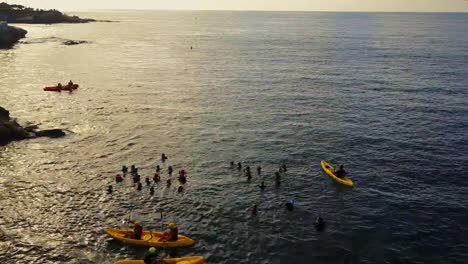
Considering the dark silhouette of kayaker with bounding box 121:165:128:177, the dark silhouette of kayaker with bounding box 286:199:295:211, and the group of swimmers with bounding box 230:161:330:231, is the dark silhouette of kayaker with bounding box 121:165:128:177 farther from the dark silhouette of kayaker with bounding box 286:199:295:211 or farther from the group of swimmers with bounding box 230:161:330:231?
the dark silhouette of kayaker with bounding box 286:199:295:211

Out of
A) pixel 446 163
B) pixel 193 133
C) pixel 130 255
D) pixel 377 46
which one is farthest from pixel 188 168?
pixel 377 46

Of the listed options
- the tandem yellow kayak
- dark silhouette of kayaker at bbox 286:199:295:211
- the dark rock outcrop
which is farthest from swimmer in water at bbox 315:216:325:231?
the dark rock outcrop

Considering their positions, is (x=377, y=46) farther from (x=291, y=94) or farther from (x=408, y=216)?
(x=408, y=216)

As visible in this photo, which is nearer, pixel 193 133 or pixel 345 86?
pixel 193 133

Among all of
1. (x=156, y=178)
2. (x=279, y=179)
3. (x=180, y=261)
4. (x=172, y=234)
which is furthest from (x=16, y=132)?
(x=180, y=261)

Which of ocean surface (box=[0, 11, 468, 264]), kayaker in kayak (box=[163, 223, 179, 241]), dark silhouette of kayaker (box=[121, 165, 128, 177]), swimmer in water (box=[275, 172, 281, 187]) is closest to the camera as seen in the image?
kayaker in kayak (box=[163, 223, 179, 241])

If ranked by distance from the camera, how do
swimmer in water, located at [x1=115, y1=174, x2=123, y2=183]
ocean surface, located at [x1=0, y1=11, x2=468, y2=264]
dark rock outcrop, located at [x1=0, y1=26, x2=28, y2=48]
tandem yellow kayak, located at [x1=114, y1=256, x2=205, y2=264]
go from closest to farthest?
tandem yellow kayak, located at [x1=114, y1=256, x2=205, y2=264] < ocean surface, located at [x1=0, y1=11, x2=468, y2=264] < swimmer in water, located at [x1=115, y1=174, x2=123, y2=183] < dark rock outcrop, located at [x1=0, y1=26, x2=28, y2=48]

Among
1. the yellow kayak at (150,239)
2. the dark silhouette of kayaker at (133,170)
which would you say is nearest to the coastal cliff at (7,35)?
the dark silhouette of kayaker at (133,170)

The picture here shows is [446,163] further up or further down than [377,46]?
further down
